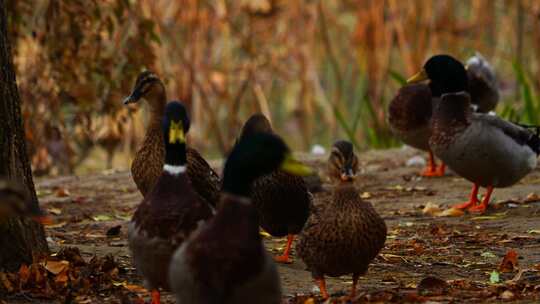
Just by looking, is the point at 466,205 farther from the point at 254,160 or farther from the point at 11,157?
the point at 254,160

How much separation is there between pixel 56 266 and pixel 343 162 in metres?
1.42

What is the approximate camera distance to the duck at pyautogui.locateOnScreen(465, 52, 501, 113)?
10852mm

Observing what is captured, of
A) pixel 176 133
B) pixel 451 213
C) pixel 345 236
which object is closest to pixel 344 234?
pixel 345 236

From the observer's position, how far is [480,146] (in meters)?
8.27

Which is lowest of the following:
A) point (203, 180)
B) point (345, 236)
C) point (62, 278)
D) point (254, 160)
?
point (62, 278)

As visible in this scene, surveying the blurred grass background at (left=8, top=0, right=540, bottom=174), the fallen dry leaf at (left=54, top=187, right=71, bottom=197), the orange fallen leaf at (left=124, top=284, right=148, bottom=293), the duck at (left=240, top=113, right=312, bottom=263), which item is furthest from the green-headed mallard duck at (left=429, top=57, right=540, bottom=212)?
the orange fallen leaf at (left=124, top=284, right=148, bottom=293)

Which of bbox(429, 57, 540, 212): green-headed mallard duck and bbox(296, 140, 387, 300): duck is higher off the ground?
bbox(296, 140, 387, 300): duck

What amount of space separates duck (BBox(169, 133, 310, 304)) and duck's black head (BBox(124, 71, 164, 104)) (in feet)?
11.4

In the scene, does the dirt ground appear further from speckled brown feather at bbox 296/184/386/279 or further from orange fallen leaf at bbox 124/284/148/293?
speckled brown feather at bbox 296/184/386/279

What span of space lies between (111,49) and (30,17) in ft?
2.53

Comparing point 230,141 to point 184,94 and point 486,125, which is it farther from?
point 486,125

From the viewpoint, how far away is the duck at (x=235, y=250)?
408 cm

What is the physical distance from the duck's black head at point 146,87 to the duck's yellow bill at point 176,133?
226 centimetres

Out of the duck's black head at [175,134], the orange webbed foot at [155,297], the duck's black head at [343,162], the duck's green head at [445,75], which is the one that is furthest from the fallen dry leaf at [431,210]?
the orange webbed foot at [155,297]
